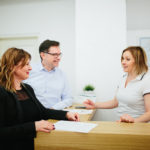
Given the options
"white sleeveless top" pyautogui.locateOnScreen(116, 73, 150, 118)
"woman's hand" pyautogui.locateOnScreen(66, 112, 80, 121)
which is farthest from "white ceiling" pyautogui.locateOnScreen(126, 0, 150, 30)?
"woman's hand" pyautogui.locateOnScreen(66, 112, 80, 121)

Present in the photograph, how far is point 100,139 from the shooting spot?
949 millimetres

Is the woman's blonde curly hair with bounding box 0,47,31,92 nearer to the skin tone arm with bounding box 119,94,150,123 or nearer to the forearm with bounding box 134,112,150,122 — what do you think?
the skin tone arm with bounding box 119,94,150,123

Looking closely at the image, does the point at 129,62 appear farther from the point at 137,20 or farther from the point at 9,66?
A: the point at 137,20

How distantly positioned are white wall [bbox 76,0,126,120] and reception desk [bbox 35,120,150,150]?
183cm

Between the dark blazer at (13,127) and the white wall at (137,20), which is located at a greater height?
the white wall at (137,20)

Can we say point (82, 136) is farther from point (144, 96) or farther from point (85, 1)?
point (85, 1)

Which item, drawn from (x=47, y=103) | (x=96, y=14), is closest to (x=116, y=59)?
(x=96, y=14)

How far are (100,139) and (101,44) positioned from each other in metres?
2.14

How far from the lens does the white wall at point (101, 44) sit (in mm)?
2844

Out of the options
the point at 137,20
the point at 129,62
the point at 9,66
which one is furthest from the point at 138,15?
the point at 9,66

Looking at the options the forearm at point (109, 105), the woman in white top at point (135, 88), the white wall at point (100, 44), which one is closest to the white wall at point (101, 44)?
the white wall at point (100, 44)

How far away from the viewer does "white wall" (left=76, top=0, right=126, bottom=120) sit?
112 inches

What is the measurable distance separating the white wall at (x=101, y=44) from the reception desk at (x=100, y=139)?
1.83 metres

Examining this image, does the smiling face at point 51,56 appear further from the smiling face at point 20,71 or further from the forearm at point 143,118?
the forearm at point 143,118
